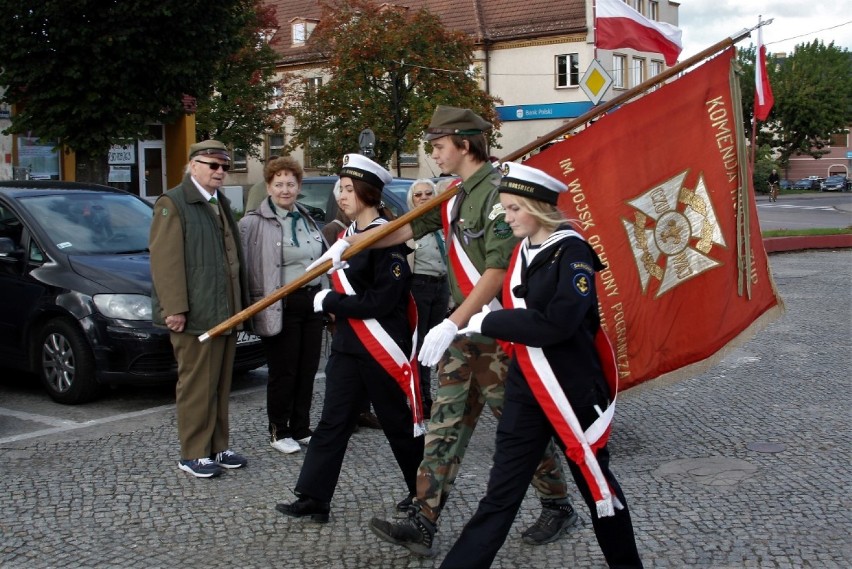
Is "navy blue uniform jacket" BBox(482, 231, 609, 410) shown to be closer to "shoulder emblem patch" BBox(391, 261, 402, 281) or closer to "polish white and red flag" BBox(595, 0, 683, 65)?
"shoulder emblem patch" BBox(391, 261, 402, 281)

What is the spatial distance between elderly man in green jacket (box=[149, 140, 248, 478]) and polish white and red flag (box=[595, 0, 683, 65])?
3228 millimetres

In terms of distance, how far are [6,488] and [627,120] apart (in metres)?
3.84

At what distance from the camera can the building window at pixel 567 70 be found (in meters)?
48.5

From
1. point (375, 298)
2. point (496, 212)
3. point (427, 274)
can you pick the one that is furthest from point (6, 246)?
point (496, 212)

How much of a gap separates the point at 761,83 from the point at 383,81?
31.5 meters

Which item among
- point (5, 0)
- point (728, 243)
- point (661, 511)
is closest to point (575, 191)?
point (728, 243)

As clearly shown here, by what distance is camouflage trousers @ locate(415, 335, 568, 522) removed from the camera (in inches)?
187

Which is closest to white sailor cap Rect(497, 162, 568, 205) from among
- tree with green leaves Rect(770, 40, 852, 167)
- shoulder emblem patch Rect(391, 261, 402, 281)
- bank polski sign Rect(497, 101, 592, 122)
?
shoulder emblem patch Rect(391, 261, 402, 281)

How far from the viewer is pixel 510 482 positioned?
4012 mm

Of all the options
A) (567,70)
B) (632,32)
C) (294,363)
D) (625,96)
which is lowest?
(294,363)

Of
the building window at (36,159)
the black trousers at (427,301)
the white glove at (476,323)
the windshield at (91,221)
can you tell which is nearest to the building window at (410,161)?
the building window at (36,159)

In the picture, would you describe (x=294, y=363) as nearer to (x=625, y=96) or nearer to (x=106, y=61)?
(x=625, y=96)

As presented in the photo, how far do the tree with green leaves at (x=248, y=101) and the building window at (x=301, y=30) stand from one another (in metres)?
12.9

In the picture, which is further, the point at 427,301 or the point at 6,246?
the point at 6,246
